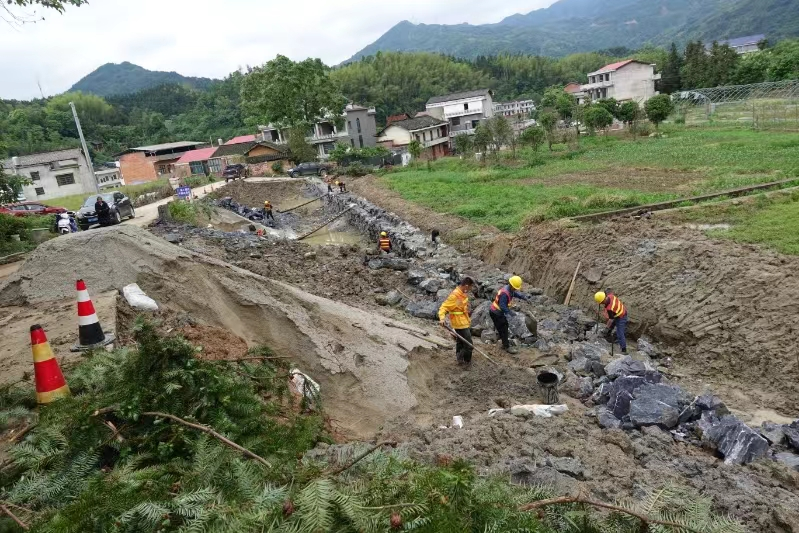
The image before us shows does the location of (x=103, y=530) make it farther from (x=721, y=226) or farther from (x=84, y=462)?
(x=721, y=226)

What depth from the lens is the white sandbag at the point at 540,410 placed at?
19.6 feet

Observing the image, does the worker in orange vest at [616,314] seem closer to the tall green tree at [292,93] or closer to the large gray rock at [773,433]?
the large gray rock at [773,433]

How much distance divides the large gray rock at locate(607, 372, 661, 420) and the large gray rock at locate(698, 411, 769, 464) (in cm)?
81

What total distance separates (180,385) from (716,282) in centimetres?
920

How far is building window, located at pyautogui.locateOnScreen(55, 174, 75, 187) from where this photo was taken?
43688 mm

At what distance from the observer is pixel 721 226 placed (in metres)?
11.7

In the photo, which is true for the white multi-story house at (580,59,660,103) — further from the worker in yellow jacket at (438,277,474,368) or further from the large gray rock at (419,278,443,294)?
the worker in yellow jacket at (438,277,474,368)

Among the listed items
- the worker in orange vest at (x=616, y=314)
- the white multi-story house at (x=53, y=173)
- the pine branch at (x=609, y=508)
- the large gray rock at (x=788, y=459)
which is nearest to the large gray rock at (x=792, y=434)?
the large gray rock at (x=788, y=459)

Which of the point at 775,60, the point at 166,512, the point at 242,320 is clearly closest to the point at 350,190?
the point at 242,320

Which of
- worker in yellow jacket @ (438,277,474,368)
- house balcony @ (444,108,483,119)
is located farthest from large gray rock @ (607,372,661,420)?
house balcony @ (444,108,483,119)

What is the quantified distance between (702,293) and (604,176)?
13890 millimetres

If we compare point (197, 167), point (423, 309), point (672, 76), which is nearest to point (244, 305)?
point (423, 309)

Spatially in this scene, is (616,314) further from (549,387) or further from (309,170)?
(309,170)

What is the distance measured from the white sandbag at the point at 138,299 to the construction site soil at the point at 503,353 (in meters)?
0.17
